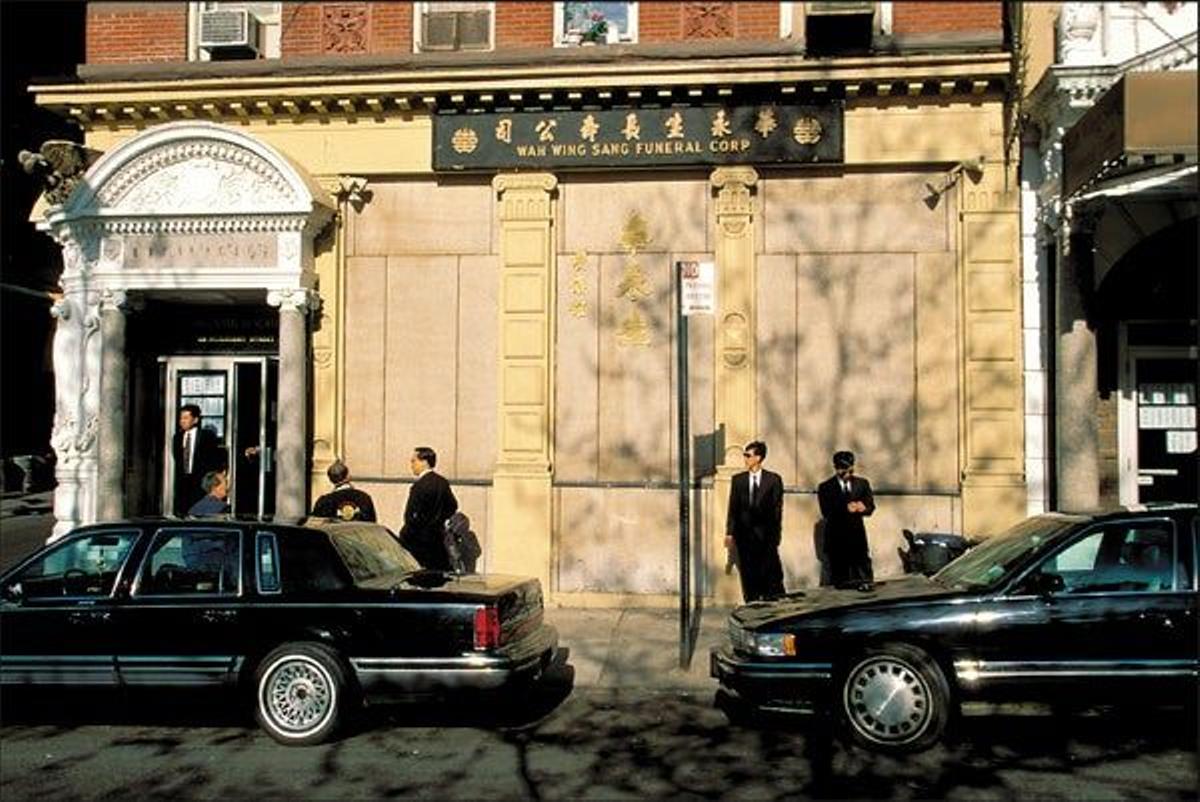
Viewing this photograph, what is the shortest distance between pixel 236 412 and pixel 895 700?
9653mm

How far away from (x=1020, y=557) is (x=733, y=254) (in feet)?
19.7

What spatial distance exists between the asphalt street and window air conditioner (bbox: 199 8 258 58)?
27.1ft

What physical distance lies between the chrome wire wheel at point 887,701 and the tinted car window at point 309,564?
3.45 m

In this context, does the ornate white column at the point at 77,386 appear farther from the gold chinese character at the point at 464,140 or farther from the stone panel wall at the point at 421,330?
the gold chinese character at the point at 464,140

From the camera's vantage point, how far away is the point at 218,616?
7.25 meters

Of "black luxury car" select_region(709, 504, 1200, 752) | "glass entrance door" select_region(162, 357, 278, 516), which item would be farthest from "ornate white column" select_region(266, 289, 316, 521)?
"black luxury car" select_region(709, 504, 1200, 752)

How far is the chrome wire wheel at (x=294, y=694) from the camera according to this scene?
7078mm

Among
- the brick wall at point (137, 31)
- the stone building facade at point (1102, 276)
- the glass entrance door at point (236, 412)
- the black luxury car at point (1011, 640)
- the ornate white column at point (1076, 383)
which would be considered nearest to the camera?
the black luxury car at point (1011, 640)

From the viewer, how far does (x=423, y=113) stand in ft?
41.8

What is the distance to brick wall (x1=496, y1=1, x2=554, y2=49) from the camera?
12.7 m

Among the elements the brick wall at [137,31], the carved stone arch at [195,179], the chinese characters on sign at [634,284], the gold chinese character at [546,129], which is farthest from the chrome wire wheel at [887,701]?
the brick wall at [137,31]

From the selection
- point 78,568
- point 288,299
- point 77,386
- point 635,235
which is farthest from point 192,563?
point 635,235

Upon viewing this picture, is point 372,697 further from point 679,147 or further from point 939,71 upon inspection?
point 939,71

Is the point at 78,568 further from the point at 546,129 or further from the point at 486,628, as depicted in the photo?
the point at 546,129
